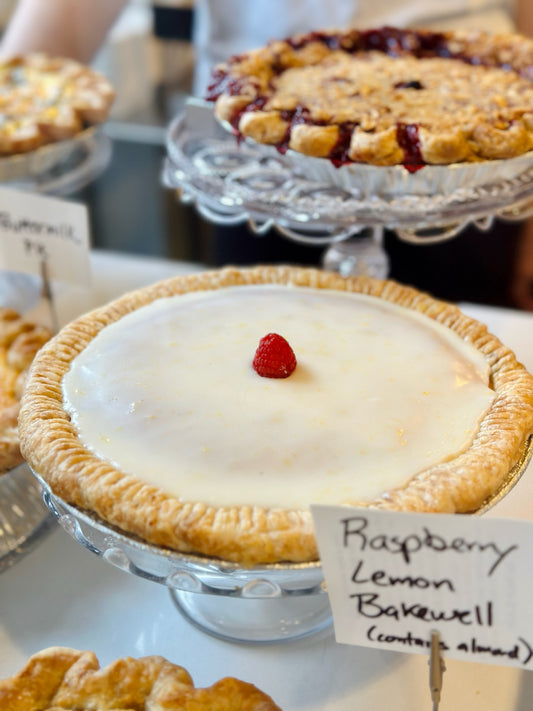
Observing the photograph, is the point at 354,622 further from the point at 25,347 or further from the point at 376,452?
the point at 25,347

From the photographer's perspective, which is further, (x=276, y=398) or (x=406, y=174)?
(x=406, y=174)

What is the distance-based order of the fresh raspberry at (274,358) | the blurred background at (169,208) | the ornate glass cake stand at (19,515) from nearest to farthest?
the fresh raspberry at (274,358) < the ornate glass cake stand at (19,515) < the blurred background at (169,208)

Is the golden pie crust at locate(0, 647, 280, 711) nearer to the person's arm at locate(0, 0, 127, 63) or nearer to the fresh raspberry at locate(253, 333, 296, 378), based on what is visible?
the fresh raspberry at locate(253, 333, 296, 378)

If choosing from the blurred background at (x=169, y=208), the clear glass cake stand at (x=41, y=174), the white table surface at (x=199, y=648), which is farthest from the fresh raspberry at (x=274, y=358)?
the blurred background at (x=169, y=208)

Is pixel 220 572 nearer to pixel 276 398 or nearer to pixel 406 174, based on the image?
pixel 276 398

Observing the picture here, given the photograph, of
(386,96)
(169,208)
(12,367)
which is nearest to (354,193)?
(386,96)

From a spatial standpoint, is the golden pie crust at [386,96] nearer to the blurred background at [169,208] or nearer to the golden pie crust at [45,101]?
the golden pie crust at [45,101]

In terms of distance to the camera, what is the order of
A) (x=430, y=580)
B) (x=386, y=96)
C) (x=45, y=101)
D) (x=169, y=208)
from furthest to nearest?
1. (x=169, y=208)
2. (x=45, y=101)
3. (x=386, y=96)
4. (x=430, y=580)
